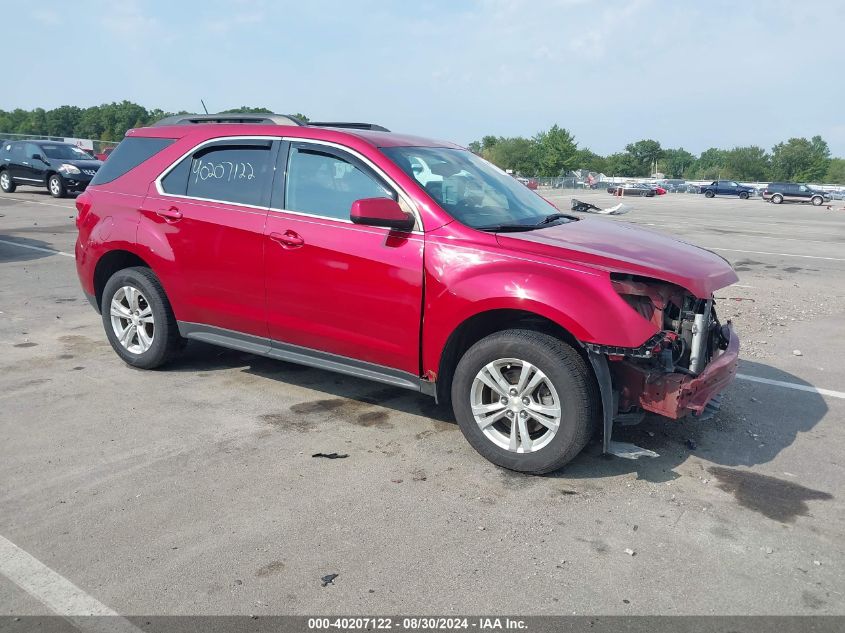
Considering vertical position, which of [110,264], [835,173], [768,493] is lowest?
[768,493]

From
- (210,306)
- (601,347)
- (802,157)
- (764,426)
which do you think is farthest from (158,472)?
(802,157)

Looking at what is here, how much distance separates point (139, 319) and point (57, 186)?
18682 mm

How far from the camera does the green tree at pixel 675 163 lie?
14362cm

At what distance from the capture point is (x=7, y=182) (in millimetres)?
23375

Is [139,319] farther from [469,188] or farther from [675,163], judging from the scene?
[675,163]

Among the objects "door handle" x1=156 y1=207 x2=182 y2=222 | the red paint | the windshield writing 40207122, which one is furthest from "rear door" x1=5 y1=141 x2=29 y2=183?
the windshield writing 40207122

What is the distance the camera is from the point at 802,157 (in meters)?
120

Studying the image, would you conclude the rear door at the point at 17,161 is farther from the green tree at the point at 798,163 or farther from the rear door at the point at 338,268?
the green tree at the point at 798,163

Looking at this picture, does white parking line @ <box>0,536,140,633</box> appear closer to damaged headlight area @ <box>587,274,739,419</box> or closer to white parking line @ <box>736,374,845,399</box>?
damaged headlight area @ <box>587,274,739,419</box>

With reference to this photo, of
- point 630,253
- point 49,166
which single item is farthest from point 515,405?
point 49,166

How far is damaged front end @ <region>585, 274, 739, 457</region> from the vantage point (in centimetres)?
393

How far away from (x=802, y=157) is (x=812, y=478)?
13306 centimetres

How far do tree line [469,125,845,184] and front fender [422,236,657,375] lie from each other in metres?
107

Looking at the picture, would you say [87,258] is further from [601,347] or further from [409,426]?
[601,347]
